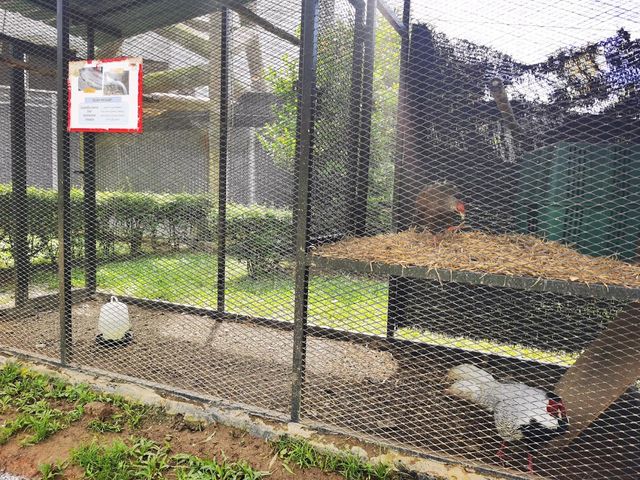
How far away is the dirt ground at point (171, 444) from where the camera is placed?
2.11 m

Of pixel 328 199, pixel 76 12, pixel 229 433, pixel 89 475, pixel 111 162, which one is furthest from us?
pixel 111 162

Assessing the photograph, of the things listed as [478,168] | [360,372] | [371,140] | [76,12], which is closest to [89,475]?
[360,372]

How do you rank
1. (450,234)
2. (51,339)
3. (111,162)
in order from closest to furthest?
(450,234), (51,339), (111,162)

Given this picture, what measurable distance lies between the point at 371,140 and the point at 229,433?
2327mm

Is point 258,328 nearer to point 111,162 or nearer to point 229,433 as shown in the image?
point 229,433

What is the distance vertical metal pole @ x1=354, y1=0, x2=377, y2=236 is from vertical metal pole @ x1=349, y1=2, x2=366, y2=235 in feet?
0.09

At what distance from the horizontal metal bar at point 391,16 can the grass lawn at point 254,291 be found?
200 cm

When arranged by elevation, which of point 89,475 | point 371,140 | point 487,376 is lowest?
point 89,475

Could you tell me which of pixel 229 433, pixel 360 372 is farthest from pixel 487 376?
pixel 229 433

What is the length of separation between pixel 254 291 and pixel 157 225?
2106 millimetres

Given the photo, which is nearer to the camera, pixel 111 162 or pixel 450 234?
pixel 450 234

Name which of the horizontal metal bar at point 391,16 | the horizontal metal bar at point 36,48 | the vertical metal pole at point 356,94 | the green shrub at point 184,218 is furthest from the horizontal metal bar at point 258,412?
the horizontal metal bar at point 391,16

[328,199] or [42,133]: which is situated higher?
[42,133]

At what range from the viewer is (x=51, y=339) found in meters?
3.64
